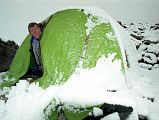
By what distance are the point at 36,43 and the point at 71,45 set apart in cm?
102

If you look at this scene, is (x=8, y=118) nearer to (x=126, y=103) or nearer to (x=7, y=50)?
(x=126, y=103)

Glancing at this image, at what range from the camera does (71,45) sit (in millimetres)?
5090

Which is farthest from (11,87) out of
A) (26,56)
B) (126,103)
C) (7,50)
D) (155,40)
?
(155,40)

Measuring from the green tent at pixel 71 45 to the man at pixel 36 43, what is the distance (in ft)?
0.56

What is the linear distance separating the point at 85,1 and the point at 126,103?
40.8 ft

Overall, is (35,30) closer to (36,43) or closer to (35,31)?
(35,31)

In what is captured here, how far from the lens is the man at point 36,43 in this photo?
18.6 ft

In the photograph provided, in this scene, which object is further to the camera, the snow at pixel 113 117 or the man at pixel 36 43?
the man at pixel 36 43

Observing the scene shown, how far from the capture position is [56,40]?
522cm

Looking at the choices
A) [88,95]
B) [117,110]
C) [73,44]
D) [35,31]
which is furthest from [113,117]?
[35,31]

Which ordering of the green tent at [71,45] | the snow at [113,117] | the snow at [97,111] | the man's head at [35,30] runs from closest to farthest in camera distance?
the snow at [113,117], the snow at [97,111], the green tent at [71,45], the man's head at [35,30]

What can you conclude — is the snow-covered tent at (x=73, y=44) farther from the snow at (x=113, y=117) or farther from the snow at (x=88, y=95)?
the snow at (x=113, y=117)

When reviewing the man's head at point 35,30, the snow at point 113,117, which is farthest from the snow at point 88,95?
the man's head at point 35,30

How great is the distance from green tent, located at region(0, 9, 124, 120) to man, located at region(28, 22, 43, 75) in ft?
0.56
